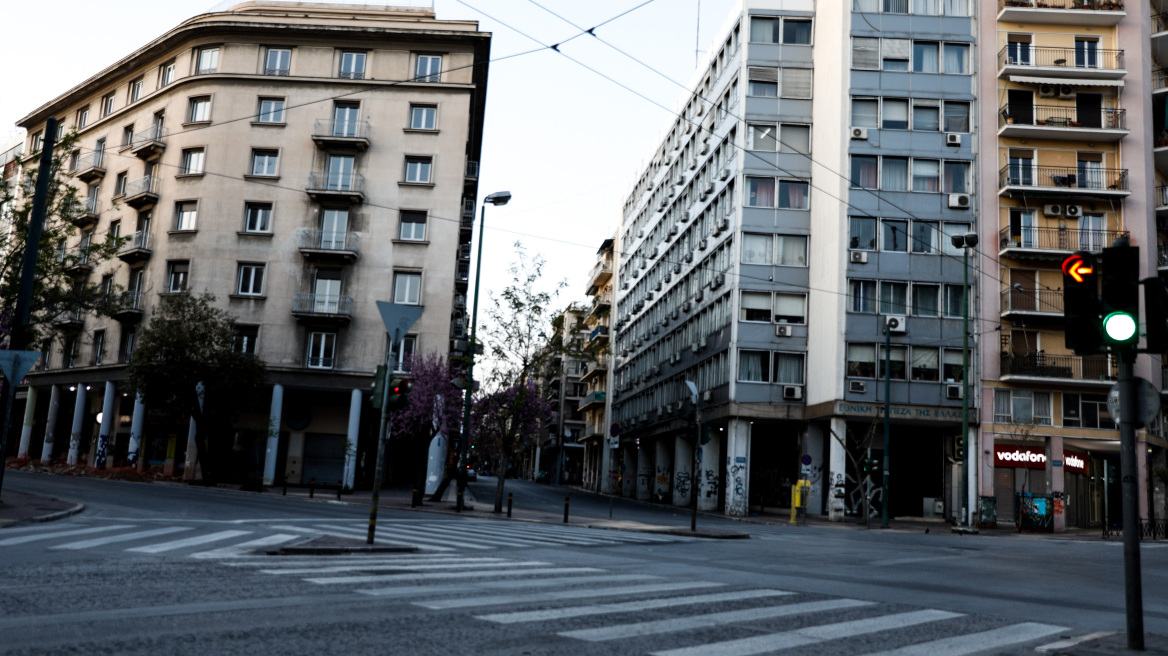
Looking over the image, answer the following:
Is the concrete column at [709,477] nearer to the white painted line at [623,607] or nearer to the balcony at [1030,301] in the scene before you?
the balcony at [1030,301]

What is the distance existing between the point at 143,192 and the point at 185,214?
2897 mm

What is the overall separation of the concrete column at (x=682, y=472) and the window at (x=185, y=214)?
90.1ft

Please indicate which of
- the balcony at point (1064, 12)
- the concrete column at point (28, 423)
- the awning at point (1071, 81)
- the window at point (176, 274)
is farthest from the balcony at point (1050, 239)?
the concrete column at point (28, 423)

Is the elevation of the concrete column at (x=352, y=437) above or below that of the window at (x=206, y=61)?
below

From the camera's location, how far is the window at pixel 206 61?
150ft

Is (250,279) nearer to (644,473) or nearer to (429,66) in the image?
(429,66)

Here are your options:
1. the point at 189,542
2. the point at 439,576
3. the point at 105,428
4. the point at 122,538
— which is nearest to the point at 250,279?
the point at 105,428

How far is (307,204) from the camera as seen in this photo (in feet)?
144

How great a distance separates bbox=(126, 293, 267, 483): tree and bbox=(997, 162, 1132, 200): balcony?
108 ft

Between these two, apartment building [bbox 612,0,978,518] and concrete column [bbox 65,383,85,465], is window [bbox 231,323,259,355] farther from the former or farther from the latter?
apartment building [bbox 612,0,978,518]

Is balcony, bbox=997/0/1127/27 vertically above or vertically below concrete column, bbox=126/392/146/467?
above

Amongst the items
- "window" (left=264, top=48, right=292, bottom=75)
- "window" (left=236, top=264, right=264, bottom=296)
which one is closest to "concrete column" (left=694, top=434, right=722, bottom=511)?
"window" (left=236, top=264, right=264, bottom=296)

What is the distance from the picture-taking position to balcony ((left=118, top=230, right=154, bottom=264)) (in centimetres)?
4516

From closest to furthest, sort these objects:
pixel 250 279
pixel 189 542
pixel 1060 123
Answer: pixel 189 542 → pixel 1060 123 → pixel 250 279
